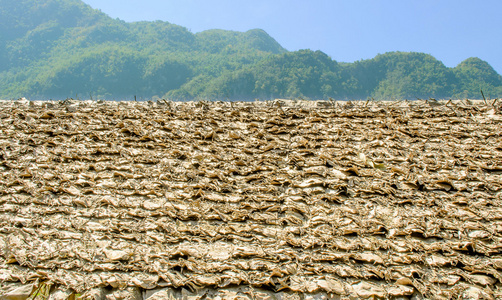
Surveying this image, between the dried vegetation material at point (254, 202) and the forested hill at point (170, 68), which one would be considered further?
the forested hill at point (170, 68)

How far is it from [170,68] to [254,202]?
67199mm

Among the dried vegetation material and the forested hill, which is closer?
the dried vegetation material

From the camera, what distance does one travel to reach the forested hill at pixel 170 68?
5053 centimetres

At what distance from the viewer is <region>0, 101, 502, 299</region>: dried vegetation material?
7.82 feet

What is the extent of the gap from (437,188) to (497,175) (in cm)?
86

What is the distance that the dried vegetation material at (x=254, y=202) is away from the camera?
93.9 inches

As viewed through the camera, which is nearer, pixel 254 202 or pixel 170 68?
pixel 254 202

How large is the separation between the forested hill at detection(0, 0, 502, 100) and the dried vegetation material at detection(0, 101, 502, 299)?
25.8 metres

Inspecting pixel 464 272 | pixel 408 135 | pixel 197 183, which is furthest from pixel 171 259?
pixel 408 135

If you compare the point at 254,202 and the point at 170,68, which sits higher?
the point at 170,68

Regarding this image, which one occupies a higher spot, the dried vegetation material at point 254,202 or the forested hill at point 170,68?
the forested hill at point 170,68

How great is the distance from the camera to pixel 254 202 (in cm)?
320

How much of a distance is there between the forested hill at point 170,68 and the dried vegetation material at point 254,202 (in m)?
25.8

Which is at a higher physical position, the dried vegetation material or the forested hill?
the forested hill
